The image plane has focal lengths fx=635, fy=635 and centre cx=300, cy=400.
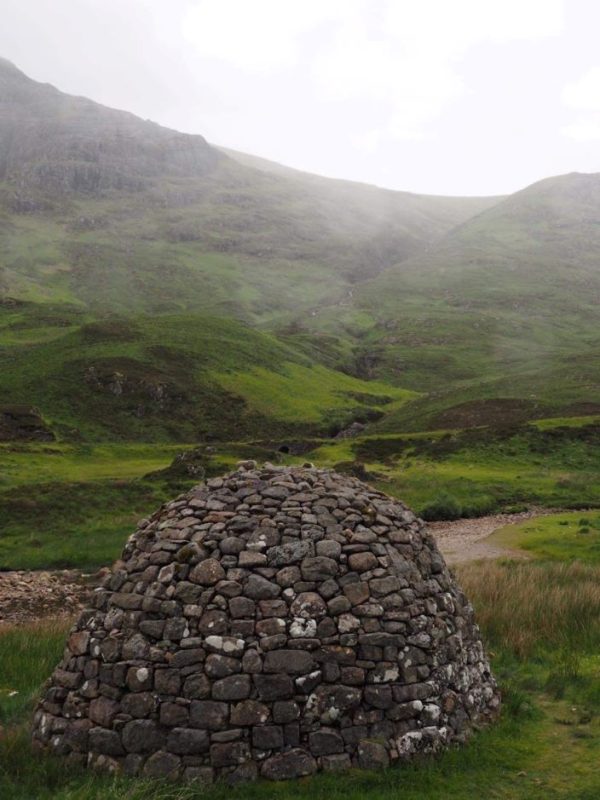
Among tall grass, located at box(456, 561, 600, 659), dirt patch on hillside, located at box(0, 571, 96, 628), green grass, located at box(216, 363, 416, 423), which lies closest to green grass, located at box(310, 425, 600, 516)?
tall grass, located at box(456, 561, 600, 659)

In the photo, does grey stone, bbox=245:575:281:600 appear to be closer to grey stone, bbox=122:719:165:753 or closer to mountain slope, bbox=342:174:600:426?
grey stone, bbox=122:719:165:753

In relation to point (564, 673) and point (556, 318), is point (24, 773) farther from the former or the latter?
point (556, 318)

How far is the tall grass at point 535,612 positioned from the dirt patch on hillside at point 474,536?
7.80 m

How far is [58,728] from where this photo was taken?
8.41 m

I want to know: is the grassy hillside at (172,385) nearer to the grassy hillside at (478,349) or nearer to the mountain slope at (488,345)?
the grassy hillside at (478,349)

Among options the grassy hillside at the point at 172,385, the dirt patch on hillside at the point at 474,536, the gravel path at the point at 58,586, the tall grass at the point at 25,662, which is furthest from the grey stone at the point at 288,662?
the grassy hillside at the point at 172,385

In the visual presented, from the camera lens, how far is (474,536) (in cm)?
3136

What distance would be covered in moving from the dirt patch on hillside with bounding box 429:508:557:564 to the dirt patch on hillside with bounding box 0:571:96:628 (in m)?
13.8

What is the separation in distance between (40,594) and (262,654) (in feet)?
53.9

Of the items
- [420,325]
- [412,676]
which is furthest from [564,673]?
[420,325]

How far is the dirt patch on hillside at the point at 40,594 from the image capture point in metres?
19.8

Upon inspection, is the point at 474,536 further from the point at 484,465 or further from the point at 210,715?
the point at 210,715

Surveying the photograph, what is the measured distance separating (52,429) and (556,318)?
494 feet

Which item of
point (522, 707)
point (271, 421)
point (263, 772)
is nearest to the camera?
point (263, 772)
